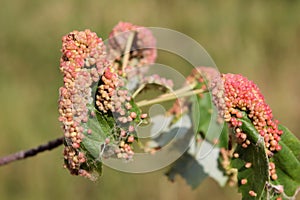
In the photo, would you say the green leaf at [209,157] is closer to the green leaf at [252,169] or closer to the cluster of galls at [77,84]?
the green leaf at [252,169]

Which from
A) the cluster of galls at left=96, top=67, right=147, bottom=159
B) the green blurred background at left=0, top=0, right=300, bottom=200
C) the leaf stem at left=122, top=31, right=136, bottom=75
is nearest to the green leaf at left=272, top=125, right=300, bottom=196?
the cluster of galls at left=96, top=67, right=147, bottom=159

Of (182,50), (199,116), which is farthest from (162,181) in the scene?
(199,116)

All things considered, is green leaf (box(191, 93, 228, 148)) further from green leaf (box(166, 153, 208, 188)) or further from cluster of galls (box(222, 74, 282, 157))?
cluster of galls (box(222, 74, 282, 157))

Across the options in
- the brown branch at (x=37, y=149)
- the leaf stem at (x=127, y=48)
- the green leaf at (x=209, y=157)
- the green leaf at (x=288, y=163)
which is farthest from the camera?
the green leaf at (x=209, y=157)

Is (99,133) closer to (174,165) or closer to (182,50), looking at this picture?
(174,165)

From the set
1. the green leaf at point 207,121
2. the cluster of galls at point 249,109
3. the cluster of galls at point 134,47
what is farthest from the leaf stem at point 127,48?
the cluster of galls at point 249,109

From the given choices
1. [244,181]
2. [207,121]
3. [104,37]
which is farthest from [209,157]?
[104,37]
